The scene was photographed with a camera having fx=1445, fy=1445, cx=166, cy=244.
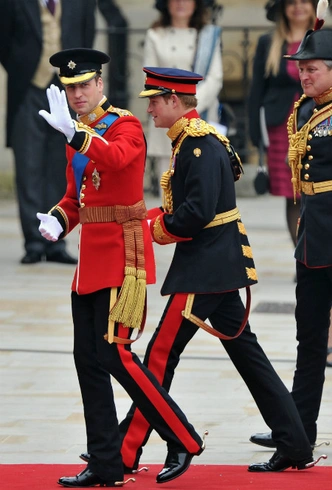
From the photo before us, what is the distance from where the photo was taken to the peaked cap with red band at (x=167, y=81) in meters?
5.38

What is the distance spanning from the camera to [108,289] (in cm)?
529

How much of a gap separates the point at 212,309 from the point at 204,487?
67 cm

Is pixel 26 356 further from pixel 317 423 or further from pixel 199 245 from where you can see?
pixel 199 245

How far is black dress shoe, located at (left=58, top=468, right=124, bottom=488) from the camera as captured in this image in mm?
5223

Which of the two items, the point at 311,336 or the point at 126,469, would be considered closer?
the point at 126,469

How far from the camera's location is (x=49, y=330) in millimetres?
8406

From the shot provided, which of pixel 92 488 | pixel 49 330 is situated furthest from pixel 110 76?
pixel 92 488

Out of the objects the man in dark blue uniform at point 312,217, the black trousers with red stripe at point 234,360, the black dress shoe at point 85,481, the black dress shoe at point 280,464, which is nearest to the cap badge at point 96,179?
the black trousers with red stripe at point 234,360

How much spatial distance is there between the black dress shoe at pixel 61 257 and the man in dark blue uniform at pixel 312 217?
4.95 metres

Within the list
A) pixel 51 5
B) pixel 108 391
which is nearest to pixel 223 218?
pixel 108 391

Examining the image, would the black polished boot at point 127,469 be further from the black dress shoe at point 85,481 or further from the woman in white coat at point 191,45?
the woman in white coat at point 191,45

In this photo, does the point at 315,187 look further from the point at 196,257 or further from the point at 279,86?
the point at 279,86

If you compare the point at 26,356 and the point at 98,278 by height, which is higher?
the point at 98,278

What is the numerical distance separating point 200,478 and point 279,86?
4705 millimetres
